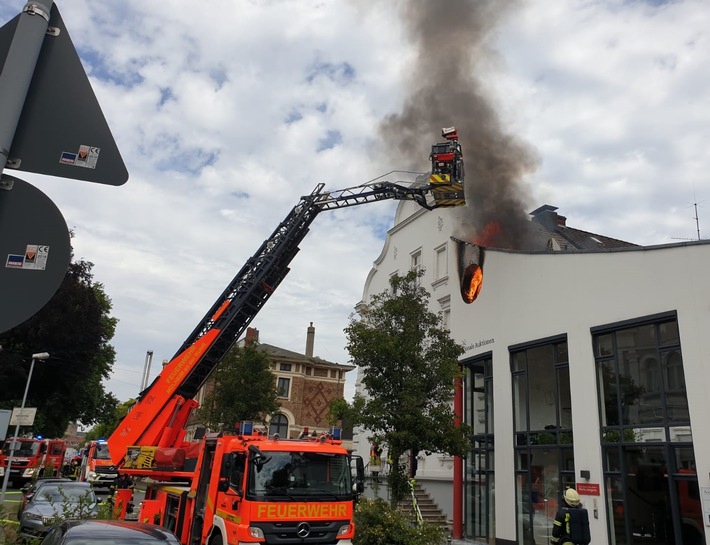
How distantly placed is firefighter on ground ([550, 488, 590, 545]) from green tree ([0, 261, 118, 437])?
23.6m

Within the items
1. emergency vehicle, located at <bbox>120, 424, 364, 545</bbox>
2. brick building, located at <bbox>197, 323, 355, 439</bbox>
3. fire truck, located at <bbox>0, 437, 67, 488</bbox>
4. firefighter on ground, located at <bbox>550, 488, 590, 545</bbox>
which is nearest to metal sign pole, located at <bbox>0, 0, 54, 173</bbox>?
emergency vehicle, located at <bbox>120, 424, 364, 545</bbox>

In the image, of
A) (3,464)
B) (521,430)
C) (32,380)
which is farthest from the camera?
(3,464)

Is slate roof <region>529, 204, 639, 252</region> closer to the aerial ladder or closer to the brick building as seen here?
the aerial ladder

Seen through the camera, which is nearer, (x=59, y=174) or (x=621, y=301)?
(x=59, y=174)

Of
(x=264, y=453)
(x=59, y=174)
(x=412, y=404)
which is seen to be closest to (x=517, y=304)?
(x=412, y=404)

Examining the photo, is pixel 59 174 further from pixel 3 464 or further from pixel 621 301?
pixel 3 464

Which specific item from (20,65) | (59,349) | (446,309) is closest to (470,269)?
(446,309)

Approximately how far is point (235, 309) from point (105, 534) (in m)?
9.04

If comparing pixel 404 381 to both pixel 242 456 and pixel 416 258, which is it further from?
pixel 416 258

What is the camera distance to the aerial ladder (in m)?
14.5

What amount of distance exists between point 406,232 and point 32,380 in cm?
1975

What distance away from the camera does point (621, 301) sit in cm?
1402

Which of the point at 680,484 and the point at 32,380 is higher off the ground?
the point at 32,380

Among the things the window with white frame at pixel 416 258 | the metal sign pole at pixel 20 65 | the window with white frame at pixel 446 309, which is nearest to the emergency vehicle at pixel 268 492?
the metal sign pole at pixel 20 65
